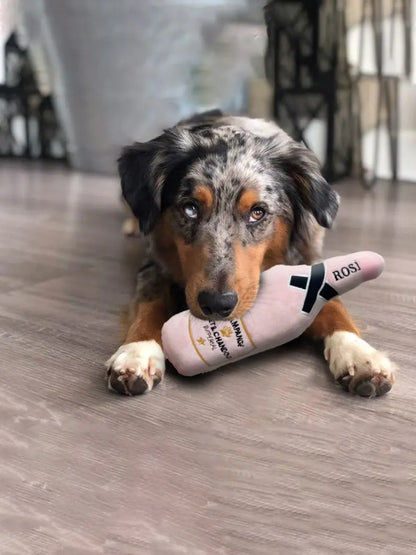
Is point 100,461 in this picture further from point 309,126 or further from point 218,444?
point 309,126

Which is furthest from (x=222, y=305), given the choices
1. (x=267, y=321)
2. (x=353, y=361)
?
(x=353, y=361)

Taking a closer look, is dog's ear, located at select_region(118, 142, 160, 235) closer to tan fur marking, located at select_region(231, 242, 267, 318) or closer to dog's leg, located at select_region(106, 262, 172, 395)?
dog's leg, located at select_region(106, 262, 172, 395)

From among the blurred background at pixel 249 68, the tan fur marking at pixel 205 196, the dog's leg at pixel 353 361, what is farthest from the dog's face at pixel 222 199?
the blurred background at pixel 249 68

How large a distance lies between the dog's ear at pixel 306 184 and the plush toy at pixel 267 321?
411 millimetres

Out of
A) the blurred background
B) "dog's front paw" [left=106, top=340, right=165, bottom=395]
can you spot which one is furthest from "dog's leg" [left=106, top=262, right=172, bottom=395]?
the blurred background

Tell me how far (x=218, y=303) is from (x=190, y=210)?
1.31 feet

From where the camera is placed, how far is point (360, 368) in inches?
62.6

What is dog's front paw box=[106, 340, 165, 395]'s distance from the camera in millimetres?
1558

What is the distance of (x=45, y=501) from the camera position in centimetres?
115

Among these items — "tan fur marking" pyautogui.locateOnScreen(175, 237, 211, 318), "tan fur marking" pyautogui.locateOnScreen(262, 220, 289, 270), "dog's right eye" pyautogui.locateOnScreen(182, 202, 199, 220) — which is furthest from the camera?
"tan fur marking" pyautogui.locateOnScreen(262, 220, 289, 270)

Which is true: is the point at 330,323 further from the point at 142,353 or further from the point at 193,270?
the point at 142,353

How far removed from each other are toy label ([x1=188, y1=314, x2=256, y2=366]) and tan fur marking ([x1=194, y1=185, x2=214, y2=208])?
15.4 inches

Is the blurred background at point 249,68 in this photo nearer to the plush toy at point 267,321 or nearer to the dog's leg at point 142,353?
the dog's leg at point 142,353

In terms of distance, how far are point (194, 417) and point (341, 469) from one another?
34cm
